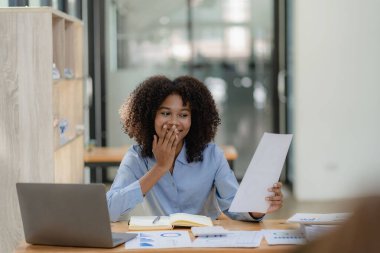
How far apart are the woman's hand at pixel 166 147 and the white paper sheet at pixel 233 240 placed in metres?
0.50

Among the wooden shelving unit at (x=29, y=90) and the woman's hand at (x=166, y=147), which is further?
the wooden shelving unit at (x=29, y=90)

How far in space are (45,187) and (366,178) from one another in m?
2.11

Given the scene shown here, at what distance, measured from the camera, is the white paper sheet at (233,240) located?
250cm

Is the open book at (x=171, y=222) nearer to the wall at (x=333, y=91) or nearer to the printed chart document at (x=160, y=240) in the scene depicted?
the printed chart document at (x=160, y=240)

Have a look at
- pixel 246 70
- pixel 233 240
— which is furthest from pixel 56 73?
pixel 246 70

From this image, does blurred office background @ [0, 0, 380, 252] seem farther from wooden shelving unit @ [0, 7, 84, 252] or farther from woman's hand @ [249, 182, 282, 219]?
woman's hand @ [249, 182, 282, 219]

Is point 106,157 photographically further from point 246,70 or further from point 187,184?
point 246,70

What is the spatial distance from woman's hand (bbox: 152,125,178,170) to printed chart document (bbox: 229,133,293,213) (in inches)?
15.5

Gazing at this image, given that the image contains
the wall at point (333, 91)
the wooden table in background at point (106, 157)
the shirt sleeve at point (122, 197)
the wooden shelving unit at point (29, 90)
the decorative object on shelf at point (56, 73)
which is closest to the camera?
the shirt sleeve at point (122, 197)

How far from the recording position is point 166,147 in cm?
309

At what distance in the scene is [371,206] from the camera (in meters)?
0.46

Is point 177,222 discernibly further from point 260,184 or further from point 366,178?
point 366,178

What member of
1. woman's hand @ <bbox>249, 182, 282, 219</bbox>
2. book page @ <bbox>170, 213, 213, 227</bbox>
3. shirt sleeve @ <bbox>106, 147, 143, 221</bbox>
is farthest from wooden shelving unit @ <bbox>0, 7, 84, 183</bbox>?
woman's hand @ <bbox>249, 182, 282, 219</bbox>

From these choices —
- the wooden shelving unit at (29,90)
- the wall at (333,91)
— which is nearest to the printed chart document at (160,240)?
the wooden shelving unit at (29,90)
